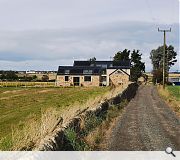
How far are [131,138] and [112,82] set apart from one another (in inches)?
3158

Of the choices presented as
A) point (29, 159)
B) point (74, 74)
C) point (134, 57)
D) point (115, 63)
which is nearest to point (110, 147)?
point (29, 159)

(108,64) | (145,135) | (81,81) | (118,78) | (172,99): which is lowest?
(145,135)

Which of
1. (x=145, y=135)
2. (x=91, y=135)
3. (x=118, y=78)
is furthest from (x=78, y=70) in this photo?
(x=91, y=135)

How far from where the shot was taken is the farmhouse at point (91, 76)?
298 feet

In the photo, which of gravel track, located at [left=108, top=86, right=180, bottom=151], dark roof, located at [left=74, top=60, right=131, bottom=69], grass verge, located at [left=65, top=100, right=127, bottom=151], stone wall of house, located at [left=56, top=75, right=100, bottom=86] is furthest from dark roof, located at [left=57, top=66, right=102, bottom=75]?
grass verge, located at [left=65, top=100, right=127, bottom=151]

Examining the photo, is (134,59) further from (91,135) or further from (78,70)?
(91,135)

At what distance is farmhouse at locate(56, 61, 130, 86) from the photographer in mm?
90688

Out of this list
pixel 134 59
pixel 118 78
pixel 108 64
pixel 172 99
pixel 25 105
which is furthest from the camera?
pixel 134 59

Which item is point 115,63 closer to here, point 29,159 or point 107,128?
point 107,128

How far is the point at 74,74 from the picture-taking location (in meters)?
91.7

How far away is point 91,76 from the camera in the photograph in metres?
90.6

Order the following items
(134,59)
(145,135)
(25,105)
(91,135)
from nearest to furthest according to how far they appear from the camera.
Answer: (91,135) < (145,135) < (25,105) < (134,59)

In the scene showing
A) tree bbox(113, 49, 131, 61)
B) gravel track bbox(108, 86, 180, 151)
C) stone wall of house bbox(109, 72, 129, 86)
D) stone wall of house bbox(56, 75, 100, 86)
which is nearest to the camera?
gravel track bbox(108, 86, 180, 151)

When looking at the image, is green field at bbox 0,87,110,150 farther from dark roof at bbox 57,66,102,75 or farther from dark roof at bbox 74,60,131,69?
dark roof at bbox 74,60,131,69
